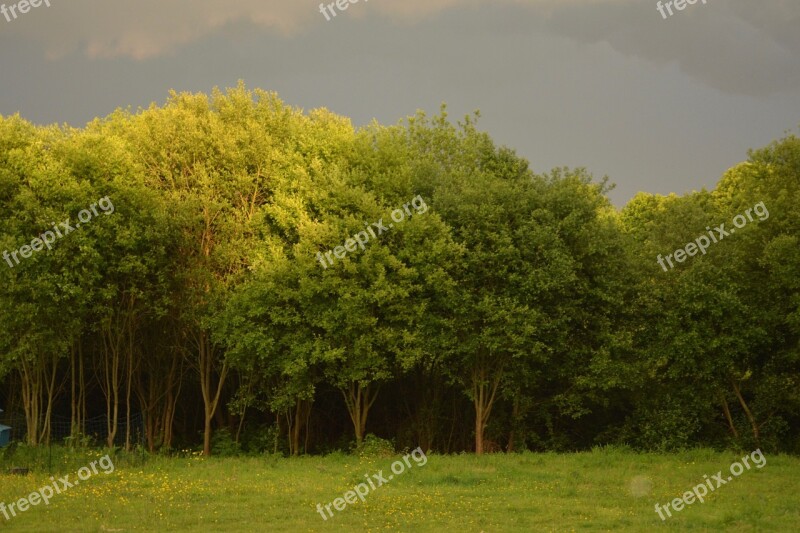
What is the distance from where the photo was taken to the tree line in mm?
40281

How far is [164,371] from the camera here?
4831cm

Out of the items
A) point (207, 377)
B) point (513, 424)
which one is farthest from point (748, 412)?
point (207, 377)

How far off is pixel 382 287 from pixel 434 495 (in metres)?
14.3

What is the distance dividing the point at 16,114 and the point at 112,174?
5.82m

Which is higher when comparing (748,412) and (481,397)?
(481,397)

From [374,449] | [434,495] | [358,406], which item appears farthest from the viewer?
[358,406]

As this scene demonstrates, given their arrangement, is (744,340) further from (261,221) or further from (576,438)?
(261,221)

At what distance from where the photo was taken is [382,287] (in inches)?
1596

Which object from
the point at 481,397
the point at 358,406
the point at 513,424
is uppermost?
the point at 358,406

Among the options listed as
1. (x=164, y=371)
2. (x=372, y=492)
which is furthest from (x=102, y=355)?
(x=372, y=492)

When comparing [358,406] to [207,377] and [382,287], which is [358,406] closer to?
[382,287]

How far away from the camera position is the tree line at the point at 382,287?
132ft

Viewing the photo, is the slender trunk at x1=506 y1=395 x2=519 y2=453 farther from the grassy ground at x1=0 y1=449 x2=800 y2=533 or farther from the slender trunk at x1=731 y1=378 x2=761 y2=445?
the slender trunk at x1=731 y1=378 x2=761 y2=445

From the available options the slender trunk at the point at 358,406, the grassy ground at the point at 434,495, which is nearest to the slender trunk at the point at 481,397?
the slender trunk at the point at 358,406
